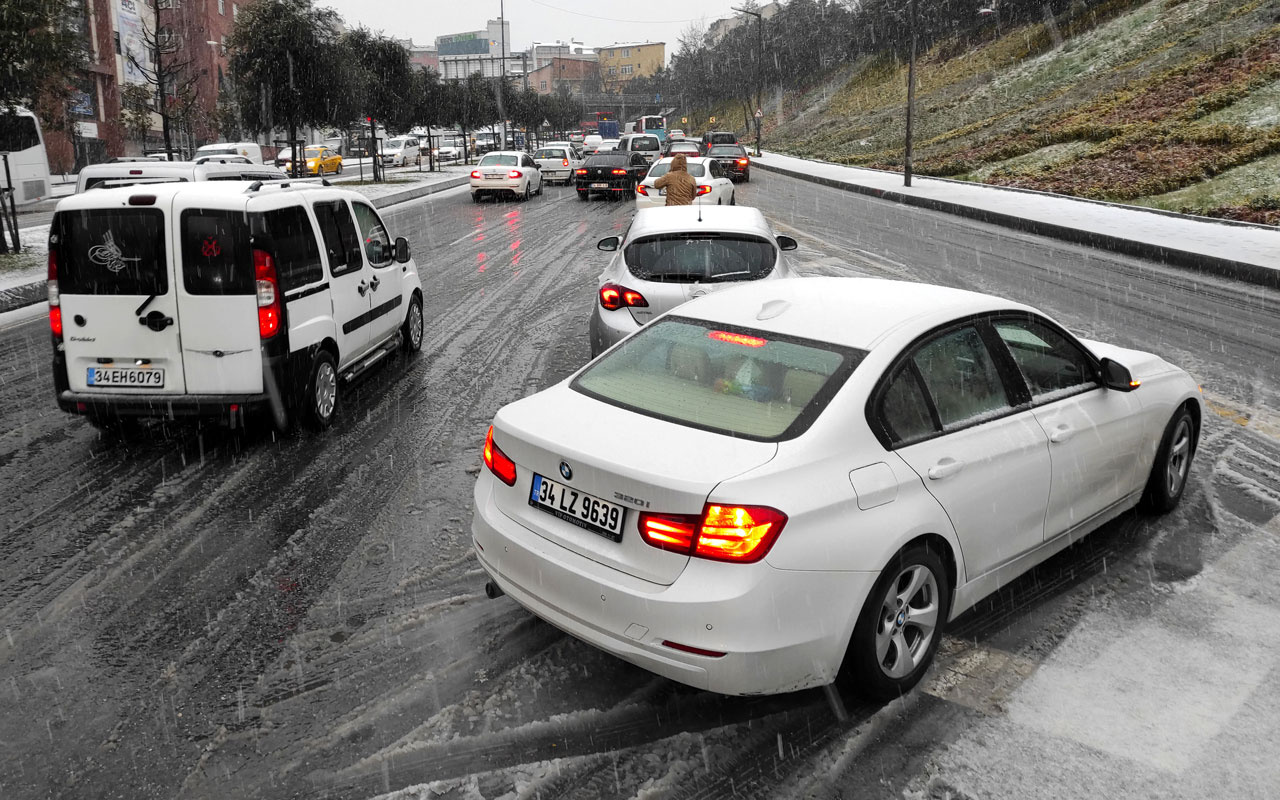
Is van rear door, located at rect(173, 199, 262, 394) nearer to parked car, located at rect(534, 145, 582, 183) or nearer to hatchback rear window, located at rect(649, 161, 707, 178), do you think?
hatchback rear window, located at rect(649, 161, 707, 178)

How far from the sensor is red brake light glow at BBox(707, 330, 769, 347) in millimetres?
4093

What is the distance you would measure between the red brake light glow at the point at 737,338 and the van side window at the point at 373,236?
15.5ft

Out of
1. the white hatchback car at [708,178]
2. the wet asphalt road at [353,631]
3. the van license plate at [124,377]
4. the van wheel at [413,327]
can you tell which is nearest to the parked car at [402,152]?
the white hatchback car at [708,178]

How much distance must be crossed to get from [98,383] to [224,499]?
1548 millimetres

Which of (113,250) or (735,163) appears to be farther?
(735,163)

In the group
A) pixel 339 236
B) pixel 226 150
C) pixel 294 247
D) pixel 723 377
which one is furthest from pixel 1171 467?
pixel 226 150

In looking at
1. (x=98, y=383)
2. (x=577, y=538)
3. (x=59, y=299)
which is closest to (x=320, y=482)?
(x=98, y=383)

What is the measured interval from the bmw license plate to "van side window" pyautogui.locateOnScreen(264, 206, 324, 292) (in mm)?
3589

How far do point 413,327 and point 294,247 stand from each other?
8.90 ft

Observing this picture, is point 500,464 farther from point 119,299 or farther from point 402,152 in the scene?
point 402,152

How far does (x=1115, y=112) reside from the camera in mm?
33156

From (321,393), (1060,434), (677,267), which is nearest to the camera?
(1060,434)

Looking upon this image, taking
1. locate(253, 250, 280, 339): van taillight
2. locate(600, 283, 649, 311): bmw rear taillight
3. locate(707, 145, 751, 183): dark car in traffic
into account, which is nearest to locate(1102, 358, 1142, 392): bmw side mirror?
locate(600, 283, 649, 311): bmw rear taillight

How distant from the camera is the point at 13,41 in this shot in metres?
15.1
